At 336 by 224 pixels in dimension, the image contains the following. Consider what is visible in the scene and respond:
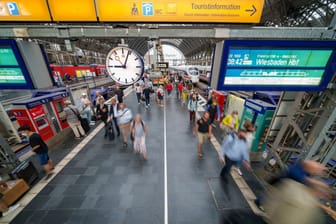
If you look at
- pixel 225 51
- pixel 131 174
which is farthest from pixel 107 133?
pixel 225 51

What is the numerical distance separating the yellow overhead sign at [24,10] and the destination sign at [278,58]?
9.98 ft

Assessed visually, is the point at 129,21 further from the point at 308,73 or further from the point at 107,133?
the point at 107,133

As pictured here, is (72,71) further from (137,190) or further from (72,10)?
(137,190)

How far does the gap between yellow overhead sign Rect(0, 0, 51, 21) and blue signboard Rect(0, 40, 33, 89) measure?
1.34 feet

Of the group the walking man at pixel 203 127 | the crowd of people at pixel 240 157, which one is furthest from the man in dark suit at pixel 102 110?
the walking man at pixel 203 127

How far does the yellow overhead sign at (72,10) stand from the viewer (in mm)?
1869

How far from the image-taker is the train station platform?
285 cm

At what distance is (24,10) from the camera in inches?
74.4

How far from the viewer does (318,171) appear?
1.78 meters

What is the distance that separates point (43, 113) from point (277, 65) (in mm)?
8250

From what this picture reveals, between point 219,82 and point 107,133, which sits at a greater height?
point 219,82

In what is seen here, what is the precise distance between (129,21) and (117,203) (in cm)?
391

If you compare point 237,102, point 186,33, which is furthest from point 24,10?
point 237,102

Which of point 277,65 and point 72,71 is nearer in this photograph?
point 277,65
